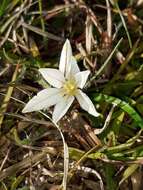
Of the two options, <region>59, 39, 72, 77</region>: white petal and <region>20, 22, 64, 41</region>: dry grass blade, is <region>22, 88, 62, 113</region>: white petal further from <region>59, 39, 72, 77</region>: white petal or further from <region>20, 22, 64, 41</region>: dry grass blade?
<region>20, 22, 64, 41</region>: dry grass blade

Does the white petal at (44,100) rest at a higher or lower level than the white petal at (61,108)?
higher

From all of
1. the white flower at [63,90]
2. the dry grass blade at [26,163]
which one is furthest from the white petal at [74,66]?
the dry grass blade at [26,163]

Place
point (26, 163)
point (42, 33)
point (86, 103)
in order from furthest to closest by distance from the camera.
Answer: point (42, 33)
point (26, 163)
point (86, 103)

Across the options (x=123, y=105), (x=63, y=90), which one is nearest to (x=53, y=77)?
(x=63, y=90)

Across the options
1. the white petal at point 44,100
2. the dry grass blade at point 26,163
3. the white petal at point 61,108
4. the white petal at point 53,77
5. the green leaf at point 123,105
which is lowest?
the dry grass blade at point 26,163

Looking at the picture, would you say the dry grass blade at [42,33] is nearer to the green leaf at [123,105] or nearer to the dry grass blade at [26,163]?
the green leaf at [123,105]

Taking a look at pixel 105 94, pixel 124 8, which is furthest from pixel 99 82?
pixel 124 8

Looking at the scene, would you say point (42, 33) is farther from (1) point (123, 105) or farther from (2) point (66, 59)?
(1) point (123, 105)
